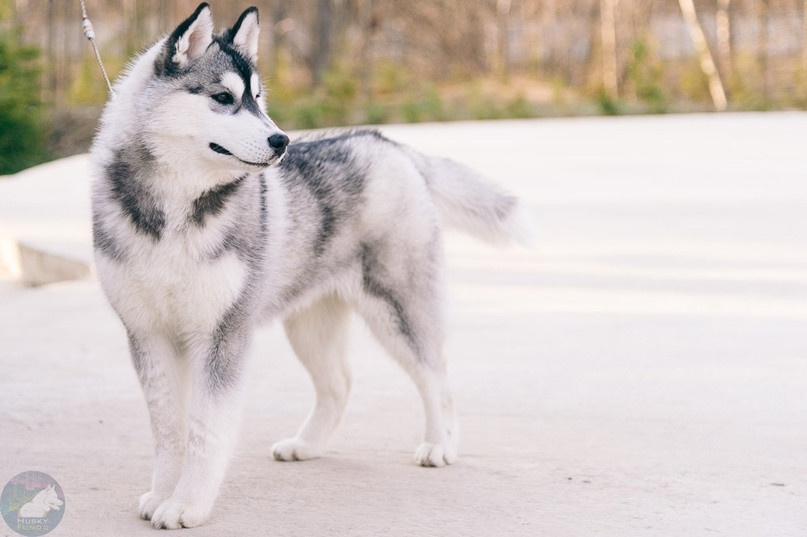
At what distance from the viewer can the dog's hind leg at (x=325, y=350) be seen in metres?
3.82

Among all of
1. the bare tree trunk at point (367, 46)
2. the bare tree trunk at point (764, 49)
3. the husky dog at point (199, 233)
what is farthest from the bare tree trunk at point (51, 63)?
the husky dog at point (199, 233)

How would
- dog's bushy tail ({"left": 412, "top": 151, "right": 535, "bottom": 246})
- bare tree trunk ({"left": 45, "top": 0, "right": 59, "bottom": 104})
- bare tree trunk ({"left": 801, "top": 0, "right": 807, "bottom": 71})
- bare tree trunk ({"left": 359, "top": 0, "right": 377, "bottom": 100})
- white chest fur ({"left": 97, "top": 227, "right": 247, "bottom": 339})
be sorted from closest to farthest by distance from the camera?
white chest fur ({"left": 97, "top": 227, "right": 247, "bottom": 339}) → dog's bushy tail ({"left": 412, "top": 151, "right": 535, "bottom": 246}) → bare tree trunk ({"left": 45, "top": 0, "right": 59, "bottom": 104}) → bare tree trunk ({"left": 801, "top": 0, "right": 807, "bottom": 71}) → bare tree trunk ({"left": 359, "top": 0, "right": 377, "bottom": 100})

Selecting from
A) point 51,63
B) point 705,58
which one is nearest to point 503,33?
point 705,58

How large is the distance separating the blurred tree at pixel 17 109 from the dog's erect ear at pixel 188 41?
11920 mm

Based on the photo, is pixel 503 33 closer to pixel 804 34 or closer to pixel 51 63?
pixel 804 34

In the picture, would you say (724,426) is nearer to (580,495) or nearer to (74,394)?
(580,495)

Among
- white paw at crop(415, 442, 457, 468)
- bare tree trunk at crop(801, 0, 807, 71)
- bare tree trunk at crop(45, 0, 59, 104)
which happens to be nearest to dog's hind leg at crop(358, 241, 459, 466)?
white paw at crop(415, 442, 457, 468)

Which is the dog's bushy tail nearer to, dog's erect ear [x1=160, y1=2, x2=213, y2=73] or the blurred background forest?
dog's erect ear [x1=160, y1=2, x2=213, y2=73]

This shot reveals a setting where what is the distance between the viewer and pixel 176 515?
2939 millimetres

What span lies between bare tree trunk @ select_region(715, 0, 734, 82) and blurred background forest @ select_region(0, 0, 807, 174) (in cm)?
3

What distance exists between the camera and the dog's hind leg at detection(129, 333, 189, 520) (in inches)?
123

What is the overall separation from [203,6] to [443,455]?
59.8 inches

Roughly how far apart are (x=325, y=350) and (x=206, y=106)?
44.5 inches

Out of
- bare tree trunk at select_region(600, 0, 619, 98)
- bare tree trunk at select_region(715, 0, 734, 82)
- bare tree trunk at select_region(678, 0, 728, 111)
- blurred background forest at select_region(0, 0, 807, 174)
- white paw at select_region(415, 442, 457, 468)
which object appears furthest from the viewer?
bare tree trunk at select_region(600, 0, 619, 98)
